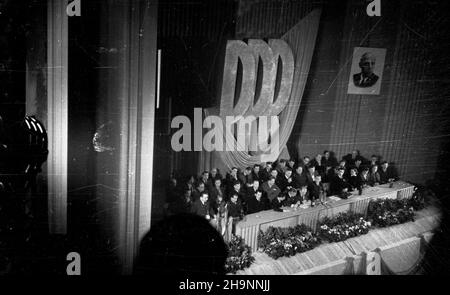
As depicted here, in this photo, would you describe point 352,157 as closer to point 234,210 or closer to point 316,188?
point 316,188

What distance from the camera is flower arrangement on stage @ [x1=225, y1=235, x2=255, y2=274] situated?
8.06 feet

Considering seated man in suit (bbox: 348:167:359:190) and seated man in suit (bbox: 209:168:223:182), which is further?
seated man in suit (bbox: 348:167:359:190)

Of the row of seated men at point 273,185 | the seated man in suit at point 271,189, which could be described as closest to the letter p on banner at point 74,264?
the row of seated men at point 273,185

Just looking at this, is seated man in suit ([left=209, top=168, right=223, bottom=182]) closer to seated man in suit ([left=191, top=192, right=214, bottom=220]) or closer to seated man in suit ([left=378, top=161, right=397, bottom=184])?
seated man in suit ([left=191, top=192, right=214, bottom=220])

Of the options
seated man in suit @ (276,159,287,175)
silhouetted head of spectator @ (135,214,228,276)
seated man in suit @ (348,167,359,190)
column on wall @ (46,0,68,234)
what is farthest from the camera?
seated man in suit @ (348,167,359,190)

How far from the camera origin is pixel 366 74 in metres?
2.54

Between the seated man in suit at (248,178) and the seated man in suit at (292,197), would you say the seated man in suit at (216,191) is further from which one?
the seated man in suit at (292,197)

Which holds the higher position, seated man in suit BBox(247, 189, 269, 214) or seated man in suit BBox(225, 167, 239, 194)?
seated man in suit BBox(225, 167, 239, 194)

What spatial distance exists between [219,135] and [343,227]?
0.96 metres

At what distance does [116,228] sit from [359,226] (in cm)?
147

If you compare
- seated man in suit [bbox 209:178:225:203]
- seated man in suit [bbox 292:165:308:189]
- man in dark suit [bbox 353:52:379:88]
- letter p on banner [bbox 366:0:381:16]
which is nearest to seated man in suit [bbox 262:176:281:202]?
seated man in suit [bbox 292:165:308:189]

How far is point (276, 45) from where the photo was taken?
2439 mm
